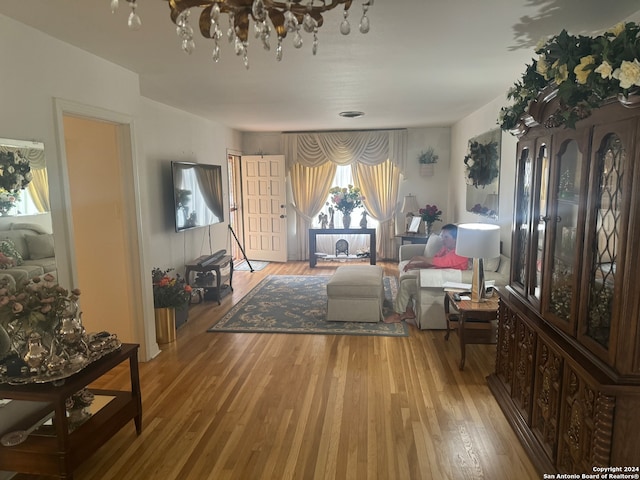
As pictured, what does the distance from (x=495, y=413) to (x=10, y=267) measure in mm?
3096

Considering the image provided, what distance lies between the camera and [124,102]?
3.41 metres

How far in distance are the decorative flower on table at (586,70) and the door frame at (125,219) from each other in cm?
282

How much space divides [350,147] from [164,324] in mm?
4834

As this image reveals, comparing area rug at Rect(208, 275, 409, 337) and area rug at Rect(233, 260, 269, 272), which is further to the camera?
area rug at Rect(233, 260, 269, 272)

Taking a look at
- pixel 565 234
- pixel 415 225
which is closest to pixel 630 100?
pixel 565 234

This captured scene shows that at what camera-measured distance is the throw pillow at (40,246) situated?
8.03 feet

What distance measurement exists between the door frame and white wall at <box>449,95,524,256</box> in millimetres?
3569

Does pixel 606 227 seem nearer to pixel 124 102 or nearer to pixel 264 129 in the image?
pixel 124 102

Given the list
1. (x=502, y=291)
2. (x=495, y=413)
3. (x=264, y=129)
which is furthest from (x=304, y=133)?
(x=495, y=413)

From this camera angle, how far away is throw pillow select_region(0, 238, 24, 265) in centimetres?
227

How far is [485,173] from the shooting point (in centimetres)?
516

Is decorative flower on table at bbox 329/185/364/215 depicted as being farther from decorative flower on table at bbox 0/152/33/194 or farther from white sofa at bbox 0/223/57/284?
decorative flower on table at bbox 0/152/33/194

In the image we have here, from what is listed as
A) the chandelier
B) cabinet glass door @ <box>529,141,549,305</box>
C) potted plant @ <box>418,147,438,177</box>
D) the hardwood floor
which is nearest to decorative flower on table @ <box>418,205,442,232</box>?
potted plant @ <box>418,147,438,177</box>

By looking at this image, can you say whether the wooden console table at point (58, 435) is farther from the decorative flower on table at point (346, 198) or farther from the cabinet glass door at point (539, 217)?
the decorative flower on table at point (346, 198)
